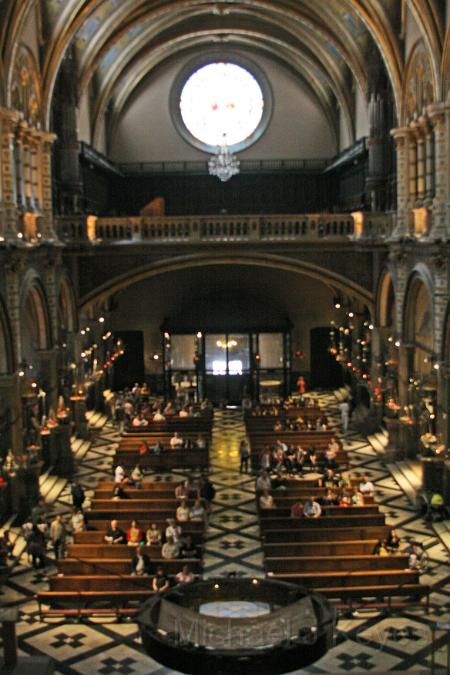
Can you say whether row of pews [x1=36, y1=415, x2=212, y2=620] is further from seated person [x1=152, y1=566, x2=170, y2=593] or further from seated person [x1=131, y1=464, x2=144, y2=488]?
seated person [x1=131, y1=464, x2=144, y2=488]

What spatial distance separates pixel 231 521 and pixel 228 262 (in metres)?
11.6

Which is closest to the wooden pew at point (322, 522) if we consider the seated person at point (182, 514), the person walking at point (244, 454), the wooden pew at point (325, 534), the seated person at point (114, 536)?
the wooden pew at point (325, 534)

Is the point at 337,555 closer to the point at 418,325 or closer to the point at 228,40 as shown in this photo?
the point at 418,325

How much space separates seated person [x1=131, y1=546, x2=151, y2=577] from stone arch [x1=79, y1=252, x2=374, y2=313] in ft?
51.0

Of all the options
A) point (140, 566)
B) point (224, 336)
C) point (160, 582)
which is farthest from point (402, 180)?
point (160, 582)

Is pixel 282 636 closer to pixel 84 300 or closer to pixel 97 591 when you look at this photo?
pixel 97 591

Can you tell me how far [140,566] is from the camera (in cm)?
2073

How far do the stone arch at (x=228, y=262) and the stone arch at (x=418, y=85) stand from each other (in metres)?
6.57

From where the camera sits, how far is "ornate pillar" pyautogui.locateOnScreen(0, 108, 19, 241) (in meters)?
25.2

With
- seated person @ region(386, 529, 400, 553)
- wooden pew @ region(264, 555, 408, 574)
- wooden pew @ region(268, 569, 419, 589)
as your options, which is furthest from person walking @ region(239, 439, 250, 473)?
wooden pew @ region(268, 569, 419, 589)

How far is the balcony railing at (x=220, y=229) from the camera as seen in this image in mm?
33906

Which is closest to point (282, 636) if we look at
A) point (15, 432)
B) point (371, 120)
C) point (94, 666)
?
point (94, 666)

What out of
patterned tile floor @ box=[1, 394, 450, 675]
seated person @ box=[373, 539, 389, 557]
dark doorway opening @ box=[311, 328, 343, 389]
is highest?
dark doorway opening @ box=[311, 328, 343, 389]

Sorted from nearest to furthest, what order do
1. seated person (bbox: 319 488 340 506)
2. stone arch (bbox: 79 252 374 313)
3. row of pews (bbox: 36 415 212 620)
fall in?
1. row of pews (bbox: 36 415 212 620)
2. seated person (bbox: 319 488 340 506)
3. stone arch (bbox: 79 252 374 313)
